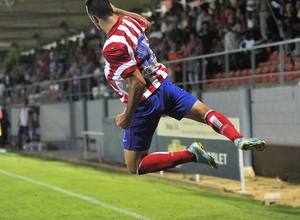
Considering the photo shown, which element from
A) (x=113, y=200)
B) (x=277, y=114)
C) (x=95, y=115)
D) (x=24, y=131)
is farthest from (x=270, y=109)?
(x=24, y=131)

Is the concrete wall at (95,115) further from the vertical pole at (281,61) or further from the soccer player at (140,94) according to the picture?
the soccer player at (140,94)

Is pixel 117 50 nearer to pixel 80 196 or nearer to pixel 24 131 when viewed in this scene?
pixel 80 196

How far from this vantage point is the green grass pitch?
976 cm

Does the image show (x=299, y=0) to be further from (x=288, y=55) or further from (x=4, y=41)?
(x=4, y=41)

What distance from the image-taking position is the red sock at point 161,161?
265 inches

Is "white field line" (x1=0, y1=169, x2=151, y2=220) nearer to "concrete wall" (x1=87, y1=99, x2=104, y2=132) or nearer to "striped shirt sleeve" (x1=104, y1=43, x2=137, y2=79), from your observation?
"striped shirt sleeve" (x1=104, y1=43, x2=137, y2=79)

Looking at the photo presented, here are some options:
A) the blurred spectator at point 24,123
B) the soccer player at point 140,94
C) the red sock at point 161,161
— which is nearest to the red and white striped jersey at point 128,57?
the soccer player at point 140,94

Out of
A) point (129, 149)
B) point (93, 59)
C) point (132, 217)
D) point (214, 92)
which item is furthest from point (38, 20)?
point (129, 149)

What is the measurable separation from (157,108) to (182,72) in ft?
38.2

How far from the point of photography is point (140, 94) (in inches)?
249

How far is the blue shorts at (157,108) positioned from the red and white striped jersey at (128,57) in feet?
0.27

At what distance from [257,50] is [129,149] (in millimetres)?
9378

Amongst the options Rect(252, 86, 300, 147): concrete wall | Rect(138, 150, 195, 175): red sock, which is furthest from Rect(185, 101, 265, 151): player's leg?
Rect(252, 86, 300, 147): concrete wall

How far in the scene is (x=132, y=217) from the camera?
944 cm
